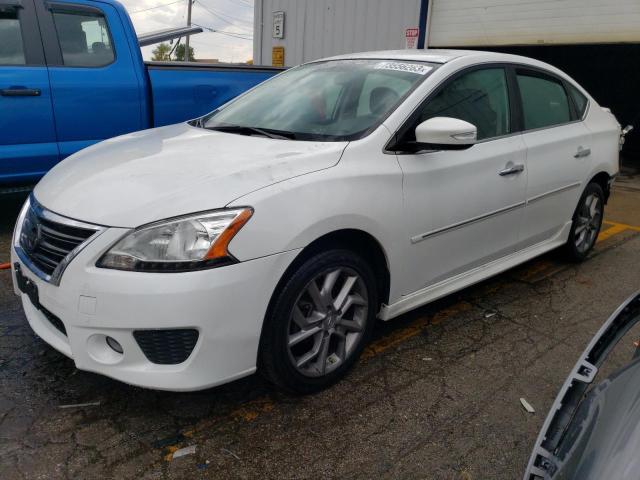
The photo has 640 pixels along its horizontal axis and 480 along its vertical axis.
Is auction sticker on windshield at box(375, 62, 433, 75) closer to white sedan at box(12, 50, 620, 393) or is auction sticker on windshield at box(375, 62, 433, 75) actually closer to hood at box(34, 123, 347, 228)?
white sedan at box(12, 50, 620, 393)

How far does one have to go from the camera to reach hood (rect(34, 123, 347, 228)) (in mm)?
2271

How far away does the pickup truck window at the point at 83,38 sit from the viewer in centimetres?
476

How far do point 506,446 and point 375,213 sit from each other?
114cm

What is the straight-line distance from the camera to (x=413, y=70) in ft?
10.6

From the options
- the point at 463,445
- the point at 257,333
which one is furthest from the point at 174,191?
the point at 463,445

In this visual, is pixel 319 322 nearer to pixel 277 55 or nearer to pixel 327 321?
pixel 327 321

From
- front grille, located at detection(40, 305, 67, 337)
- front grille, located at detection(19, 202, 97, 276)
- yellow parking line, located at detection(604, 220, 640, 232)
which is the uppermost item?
front grille, located at detection(19, 202, 97, 276)

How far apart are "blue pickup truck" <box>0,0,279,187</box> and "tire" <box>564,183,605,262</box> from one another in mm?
3416

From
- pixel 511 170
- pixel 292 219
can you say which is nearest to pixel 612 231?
pixel 511 170

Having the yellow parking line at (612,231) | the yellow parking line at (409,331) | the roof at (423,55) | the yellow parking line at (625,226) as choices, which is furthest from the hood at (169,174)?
the yellow parking line at (625,226)

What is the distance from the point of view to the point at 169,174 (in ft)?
8.15

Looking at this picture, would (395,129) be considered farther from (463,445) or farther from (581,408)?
(581,408)

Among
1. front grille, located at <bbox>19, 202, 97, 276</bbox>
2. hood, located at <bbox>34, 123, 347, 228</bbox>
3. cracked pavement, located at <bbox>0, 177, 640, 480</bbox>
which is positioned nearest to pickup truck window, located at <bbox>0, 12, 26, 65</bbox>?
hood, located at <bbox>34, 123, 347, 228</bbox>

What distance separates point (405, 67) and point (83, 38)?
3.01 m
